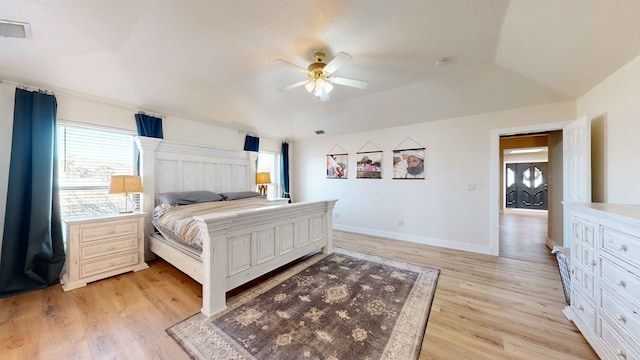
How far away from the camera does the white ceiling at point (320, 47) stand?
1810 mm

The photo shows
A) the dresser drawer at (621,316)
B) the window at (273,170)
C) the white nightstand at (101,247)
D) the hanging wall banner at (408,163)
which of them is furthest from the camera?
the window at (273,170)

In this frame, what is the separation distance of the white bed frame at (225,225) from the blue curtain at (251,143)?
14cm

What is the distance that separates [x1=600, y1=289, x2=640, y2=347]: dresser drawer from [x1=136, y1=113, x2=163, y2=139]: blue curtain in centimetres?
506

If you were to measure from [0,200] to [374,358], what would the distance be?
4.12 meters

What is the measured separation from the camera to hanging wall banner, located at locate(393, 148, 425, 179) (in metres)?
4.28

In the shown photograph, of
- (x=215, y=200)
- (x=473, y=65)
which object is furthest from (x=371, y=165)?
(x=215, y=200)

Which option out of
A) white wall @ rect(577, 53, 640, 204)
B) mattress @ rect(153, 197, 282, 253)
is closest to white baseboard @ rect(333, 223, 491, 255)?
white wall @ rect(577, 53, 640, 204)

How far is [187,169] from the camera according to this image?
390 cm

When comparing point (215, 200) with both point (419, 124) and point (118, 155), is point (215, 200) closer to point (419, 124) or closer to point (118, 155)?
point (118, 155)

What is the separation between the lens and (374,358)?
1.54m

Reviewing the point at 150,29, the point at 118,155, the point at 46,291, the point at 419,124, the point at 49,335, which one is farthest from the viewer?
the point at 419,124

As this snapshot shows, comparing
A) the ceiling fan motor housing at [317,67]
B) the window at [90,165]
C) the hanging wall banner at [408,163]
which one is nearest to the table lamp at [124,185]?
the window at [90,165]

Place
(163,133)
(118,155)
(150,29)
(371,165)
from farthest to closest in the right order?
(371,165) < (163,133) < (118,155) < (150,29)

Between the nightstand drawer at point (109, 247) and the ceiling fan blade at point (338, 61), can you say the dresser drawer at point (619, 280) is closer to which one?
the ceiling fan blade at point (338, 61)
